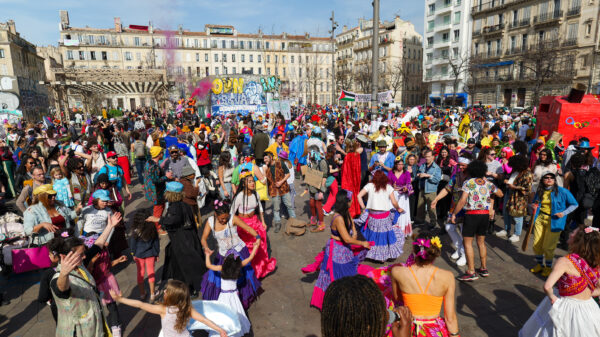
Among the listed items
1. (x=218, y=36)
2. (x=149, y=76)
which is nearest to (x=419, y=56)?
(x=218, y=36)

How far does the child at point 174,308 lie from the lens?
3.03 meters

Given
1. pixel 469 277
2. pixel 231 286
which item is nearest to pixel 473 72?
pixel 469 277

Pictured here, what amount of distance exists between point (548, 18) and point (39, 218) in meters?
48.9

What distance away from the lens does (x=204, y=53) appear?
256 ft

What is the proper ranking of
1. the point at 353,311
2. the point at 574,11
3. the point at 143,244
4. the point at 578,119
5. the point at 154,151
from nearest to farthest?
the point at 353,311, the point at 143,244, the point at 154,151, the point at 578,119, the point at 574,11

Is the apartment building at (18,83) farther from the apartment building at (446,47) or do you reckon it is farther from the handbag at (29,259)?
the apartment building at (446,47)

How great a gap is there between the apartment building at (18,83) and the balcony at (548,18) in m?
50.1

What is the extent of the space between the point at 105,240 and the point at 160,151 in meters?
4.05

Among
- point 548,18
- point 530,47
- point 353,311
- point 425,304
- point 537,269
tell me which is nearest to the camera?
point 353,311

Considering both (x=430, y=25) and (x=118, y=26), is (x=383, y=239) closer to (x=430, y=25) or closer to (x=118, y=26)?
(x=430, y=25)

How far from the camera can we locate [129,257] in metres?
6.27

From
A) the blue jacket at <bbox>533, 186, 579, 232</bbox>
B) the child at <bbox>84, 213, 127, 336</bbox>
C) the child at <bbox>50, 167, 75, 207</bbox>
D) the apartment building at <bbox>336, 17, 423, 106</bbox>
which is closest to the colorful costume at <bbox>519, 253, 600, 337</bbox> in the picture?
the blue jacket at <bbox>533, 186, 579, 232</bbox>

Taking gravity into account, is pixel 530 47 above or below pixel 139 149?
above

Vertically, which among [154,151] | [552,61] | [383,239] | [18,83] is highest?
[552,61]
